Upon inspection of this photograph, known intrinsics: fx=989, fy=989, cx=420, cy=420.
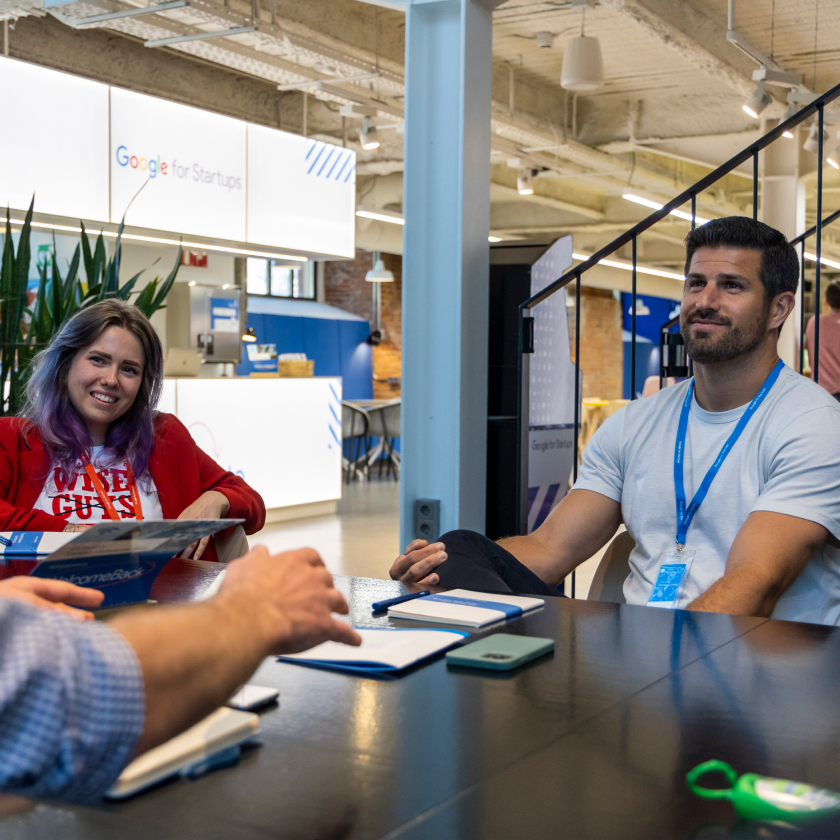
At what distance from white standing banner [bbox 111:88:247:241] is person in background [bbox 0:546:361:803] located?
236 inches

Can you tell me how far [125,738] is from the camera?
2.05 feet

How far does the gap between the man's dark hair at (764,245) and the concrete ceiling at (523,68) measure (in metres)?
4.25

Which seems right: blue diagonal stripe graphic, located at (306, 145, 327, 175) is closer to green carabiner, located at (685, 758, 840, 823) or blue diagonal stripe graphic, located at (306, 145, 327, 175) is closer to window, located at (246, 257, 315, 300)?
window, located at (246, 257, 315, 300)

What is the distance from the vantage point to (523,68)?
852 cm

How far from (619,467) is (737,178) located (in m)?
11.3

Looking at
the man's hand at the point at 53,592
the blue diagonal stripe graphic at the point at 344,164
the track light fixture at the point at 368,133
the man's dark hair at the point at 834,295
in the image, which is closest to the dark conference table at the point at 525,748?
the man's hand at the point at 53,592

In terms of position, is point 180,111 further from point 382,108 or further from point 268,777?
point 268,777

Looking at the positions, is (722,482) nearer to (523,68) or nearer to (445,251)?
(445,251)

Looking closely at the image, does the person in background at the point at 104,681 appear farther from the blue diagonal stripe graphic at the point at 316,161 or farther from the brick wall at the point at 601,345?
the brick wall at the point at 601,345

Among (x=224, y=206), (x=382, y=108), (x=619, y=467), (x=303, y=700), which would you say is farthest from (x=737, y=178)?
(x=303, y=700)

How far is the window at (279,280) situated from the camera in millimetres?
14281

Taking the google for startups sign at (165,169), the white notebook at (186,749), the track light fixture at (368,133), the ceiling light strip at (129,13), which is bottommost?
the white notebook at (186,749)

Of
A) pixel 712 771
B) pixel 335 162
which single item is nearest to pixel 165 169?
pixel 335 162

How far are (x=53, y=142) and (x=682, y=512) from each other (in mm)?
5298
